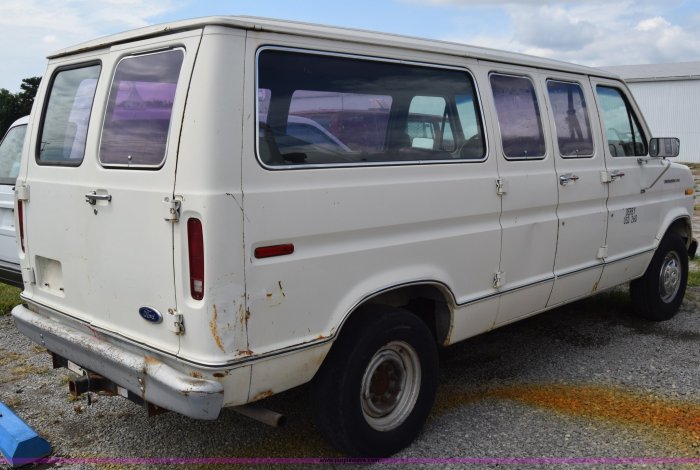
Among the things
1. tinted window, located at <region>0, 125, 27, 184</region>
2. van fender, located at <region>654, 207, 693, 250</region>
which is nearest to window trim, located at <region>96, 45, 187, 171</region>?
tinted window, located at <region>0, 125, 27, 184</region>

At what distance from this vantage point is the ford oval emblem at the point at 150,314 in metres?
2.96

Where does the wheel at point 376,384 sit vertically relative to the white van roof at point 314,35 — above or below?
below

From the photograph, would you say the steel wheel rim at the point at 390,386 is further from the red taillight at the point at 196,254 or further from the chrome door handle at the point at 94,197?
the chrome door handle at the point at 94,197

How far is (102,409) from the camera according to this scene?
4.29 m

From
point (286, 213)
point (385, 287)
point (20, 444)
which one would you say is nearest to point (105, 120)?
point (286, 213)

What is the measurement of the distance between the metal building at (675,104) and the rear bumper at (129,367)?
31.3 meters

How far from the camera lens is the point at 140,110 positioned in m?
3.14

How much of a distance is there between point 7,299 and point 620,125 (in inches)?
246

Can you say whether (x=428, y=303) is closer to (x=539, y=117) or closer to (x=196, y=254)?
(x=539, y=117)

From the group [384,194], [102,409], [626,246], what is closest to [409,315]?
[384,194]

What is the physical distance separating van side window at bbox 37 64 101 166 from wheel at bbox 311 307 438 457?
1721mm

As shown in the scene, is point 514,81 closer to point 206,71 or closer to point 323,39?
point 323,39

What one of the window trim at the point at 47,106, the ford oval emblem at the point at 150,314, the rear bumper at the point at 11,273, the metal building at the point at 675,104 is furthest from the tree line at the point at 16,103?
the metal building at the point at 675,104

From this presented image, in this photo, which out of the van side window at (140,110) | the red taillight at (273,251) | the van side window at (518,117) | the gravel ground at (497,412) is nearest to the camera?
the red taillight at (273,251)
